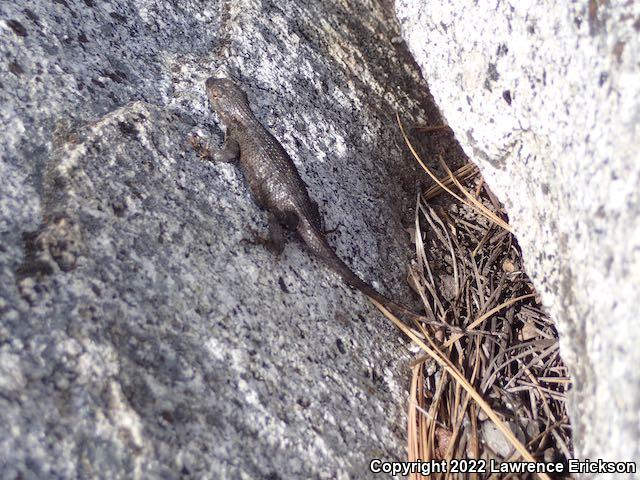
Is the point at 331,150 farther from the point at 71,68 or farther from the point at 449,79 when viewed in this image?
the point at 71,68

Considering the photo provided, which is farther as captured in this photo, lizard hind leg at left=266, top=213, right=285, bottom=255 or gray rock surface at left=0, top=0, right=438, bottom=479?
lizard hind leg at left=266, top=213, right=285, bottom=255

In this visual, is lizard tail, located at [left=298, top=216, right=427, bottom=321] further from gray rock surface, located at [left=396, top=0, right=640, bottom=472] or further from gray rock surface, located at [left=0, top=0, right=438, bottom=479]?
gray rock surface, located at [left=396, top=0, right=640, bottom=472]

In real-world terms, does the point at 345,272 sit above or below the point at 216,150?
below

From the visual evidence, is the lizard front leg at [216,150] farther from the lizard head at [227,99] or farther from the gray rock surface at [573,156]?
the gray rock surface at [573,156]

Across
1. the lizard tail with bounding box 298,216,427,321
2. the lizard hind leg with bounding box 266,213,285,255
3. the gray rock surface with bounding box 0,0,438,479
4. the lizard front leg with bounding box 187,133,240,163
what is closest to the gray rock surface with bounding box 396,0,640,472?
the lizard tail with bounding box 298,216,427,321

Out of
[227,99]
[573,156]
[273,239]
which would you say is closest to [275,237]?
[273,239]

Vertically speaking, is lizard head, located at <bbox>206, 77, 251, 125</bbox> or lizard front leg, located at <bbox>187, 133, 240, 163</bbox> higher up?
lizard head, located at <bbox>206, 77, 251, 125</bbox>

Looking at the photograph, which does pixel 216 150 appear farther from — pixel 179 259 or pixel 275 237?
pixel 179 259
